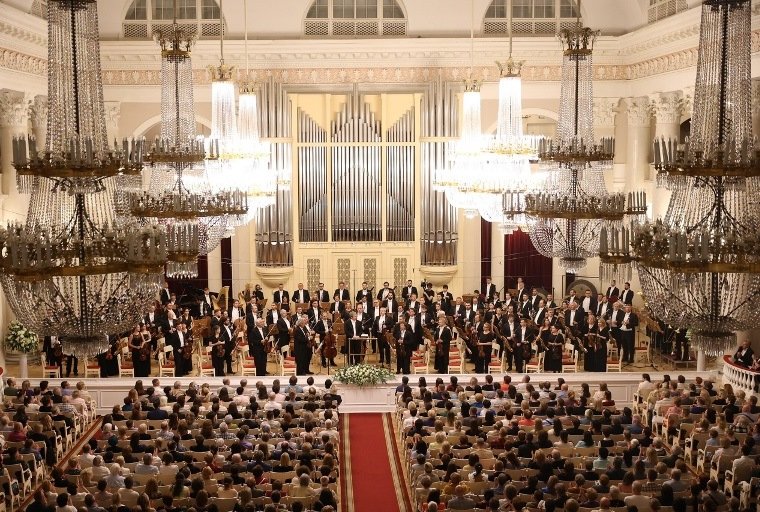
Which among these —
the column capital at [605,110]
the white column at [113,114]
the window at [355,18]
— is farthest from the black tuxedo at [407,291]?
the white column at [113,114]

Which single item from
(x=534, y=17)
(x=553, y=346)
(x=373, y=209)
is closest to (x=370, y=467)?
(x=553, y=346)

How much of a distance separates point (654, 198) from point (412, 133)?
6.29 meters

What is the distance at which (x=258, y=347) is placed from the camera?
72.2ft

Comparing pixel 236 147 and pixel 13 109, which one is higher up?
pixel 13 109

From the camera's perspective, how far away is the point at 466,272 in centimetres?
2809

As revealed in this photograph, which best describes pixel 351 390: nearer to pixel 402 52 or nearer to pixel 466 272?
pixel 466 272

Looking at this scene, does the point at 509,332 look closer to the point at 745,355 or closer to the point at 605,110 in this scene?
the point at 745,355

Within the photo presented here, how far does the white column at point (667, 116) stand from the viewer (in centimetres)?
2455

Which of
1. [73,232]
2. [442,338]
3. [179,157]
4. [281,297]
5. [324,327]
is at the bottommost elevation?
[442,338]

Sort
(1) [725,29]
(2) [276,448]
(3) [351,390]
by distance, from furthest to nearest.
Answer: (3) [351,390] < (2) [276,448] < (1) [725,29]

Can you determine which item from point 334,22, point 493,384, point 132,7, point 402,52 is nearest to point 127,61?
point 132,7

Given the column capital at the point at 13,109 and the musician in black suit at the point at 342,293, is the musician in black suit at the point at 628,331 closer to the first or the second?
the musician in black suit at the point at 342,293

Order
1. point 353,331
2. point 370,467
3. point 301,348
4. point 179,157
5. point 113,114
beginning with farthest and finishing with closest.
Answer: point 113,114
point 353,331
point 301,348
point 370,467
point 179,157

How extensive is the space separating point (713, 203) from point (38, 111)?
62.3 ft
